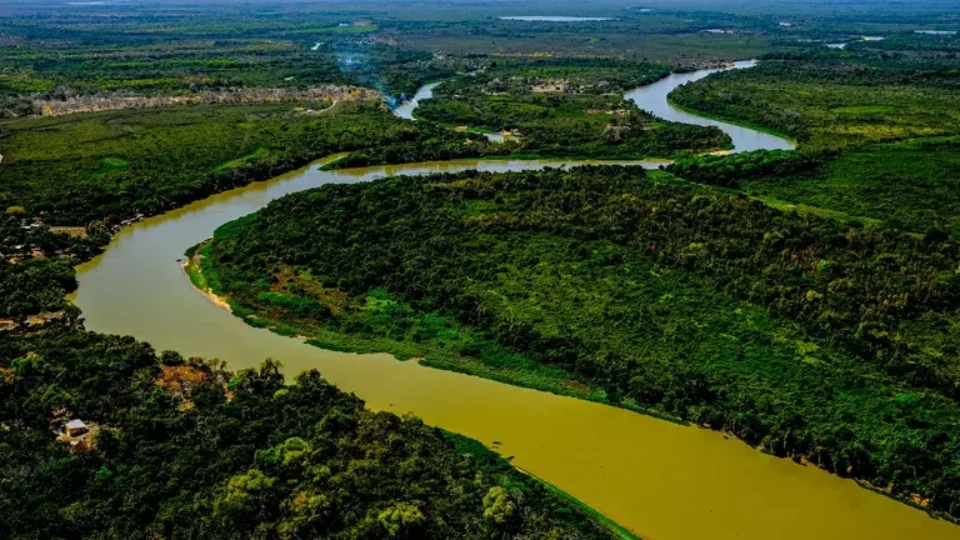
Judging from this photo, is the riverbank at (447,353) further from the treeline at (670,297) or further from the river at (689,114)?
the river at (689,114)

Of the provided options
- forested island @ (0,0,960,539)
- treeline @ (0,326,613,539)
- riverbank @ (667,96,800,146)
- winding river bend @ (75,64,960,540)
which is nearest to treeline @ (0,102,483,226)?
forested island @ (0,0,960,539)

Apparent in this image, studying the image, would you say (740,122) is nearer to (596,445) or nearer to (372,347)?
(372,347)

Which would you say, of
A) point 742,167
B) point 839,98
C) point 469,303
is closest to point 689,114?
point 839,98

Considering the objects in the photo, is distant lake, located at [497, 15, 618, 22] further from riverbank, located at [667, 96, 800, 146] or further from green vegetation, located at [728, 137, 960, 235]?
green vegetation, located at [728, 137, 960, 235]

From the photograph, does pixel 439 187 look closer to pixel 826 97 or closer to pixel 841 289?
pixel 841 289

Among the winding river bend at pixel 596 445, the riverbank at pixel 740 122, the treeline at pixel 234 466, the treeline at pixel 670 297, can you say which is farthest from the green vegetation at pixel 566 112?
the treeline at pixel 234 466

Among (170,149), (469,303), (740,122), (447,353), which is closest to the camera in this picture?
(447,353)
